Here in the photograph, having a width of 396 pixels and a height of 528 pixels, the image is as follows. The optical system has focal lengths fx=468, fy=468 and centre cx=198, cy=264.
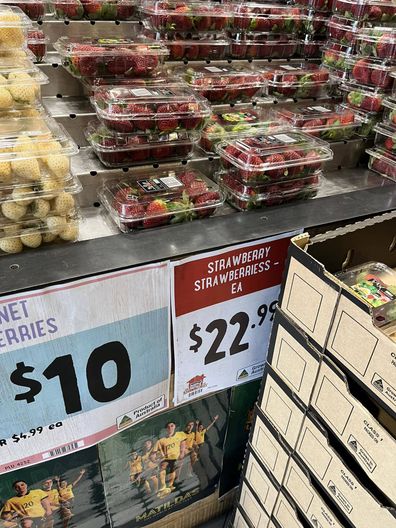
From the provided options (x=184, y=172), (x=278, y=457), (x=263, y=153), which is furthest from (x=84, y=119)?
(x=278, y=457)

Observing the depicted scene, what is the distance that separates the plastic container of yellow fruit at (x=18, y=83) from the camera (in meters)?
1.02

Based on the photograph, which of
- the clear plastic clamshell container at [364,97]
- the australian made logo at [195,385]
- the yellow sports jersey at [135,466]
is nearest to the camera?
the australian made logo at [195,385]

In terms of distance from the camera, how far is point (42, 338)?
923 millimetres

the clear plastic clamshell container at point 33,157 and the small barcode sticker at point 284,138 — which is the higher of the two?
the clear plastic clamshell container at point 33,157

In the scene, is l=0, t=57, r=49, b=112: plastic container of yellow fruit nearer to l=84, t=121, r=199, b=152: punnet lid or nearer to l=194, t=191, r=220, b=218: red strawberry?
l=84, t=121, r=199, b=152: punnet lid

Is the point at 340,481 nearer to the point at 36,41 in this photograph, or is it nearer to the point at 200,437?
the point at 200,437

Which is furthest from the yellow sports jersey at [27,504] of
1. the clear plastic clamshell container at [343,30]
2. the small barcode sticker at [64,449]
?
the clear plastic clamshell container at [343,30]

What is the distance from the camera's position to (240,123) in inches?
54.5

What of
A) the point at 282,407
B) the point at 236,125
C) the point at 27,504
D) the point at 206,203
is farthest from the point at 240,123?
the point at 27,504

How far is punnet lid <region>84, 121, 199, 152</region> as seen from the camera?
1.17 meters

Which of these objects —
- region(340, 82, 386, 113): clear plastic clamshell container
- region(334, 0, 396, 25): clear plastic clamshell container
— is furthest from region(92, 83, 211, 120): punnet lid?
region(334, 0, 396, 25): clear plastic clamshell container

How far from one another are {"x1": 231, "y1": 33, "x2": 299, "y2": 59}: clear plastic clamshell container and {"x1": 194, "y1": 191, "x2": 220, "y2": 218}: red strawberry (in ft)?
2.53

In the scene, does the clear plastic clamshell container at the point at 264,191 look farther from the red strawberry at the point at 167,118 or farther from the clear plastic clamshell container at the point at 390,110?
the clear plastic clamshell container at the point at 390,110

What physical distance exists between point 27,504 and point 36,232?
73 centimetres
